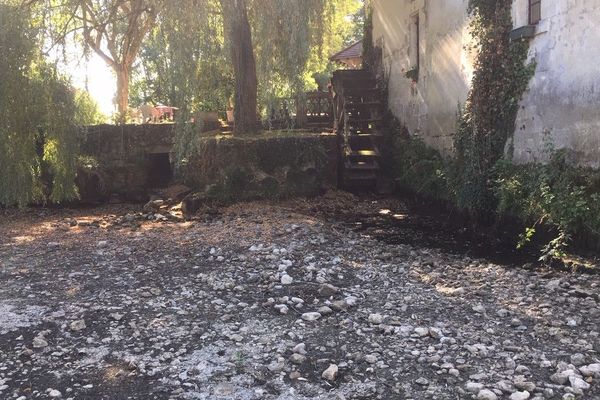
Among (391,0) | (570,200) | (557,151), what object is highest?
(391,0)

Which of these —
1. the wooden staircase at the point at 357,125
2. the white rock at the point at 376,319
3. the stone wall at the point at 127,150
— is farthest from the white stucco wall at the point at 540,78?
the stone wall at the point at 127,150

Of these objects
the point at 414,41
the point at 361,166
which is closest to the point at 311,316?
the point at 361,166

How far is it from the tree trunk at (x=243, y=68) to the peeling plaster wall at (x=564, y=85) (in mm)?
4499

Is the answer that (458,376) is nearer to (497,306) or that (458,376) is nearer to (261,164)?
(497,306)

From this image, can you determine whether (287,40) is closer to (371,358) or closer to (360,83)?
(360,83)

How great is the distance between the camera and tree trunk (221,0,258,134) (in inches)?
360

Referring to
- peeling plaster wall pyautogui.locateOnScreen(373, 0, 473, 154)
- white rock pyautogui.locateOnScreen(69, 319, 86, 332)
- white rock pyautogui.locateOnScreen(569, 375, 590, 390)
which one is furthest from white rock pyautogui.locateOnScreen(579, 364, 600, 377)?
peeling plaster wall pyautogui.locateOnScreen(373, 0, 473, 154)

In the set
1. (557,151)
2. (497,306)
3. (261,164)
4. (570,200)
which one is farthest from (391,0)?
(497,306)

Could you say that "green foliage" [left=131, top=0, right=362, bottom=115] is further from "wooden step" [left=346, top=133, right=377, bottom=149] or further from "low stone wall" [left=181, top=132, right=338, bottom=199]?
"wooden step" [left=346, top=133, right=377, bottom=149]

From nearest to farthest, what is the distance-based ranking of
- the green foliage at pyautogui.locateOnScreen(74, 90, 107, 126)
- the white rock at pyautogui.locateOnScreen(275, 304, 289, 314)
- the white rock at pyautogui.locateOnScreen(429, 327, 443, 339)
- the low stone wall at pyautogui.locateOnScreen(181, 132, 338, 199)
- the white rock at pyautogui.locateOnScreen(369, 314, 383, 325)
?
the white rock at pyautogui.locateOnScreen(429, 327, 443, 339), the white rock at pyautogui.locateOnScreen(369, 314, 383, 325), the white rock at pyautogui.locateOnScreen(275, 304, 289, 314), the green foliage at pyautogui.locateOnScreen(74, 90, 107, 126), the low stone wall at pyautogui.locateOnScreen(181, 132, 338, 199)

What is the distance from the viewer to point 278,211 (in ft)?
30.8

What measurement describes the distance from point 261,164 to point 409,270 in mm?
4882

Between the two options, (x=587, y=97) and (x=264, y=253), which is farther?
(x=264, y=253)

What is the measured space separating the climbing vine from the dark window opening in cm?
715
